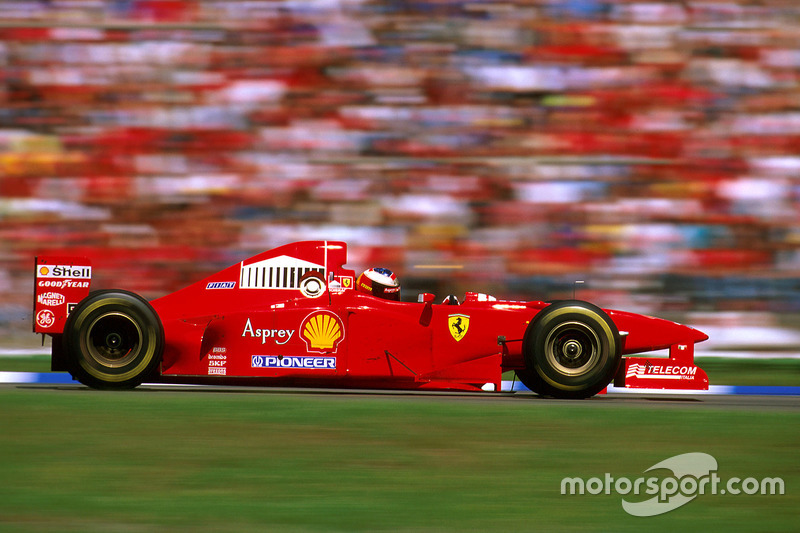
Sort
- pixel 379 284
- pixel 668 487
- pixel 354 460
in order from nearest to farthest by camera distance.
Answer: pixel 668 487
pixel 354 460
pixel 379 284

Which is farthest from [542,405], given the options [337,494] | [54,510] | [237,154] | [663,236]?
[237,154]

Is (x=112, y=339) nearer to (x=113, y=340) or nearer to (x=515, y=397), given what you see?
(x=113, y=340)

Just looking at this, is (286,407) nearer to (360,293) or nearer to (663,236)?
(360,293)

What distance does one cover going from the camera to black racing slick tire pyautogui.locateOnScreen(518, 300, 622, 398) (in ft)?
24.0

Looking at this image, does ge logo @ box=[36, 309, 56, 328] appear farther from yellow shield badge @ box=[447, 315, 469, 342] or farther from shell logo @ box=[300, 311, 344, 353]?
yellow shield badge @ box=[447, 315, 469, 342]

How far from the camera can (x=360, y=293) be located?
755 centimetres

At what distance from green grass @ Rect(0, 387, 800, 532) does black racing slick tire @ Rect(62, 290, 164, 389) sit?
147 mm

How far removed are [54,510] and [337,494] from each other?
1125mm

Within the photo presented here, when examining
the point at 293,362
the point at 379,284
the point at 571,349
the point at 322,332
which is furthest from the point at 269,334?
the point at 571,349

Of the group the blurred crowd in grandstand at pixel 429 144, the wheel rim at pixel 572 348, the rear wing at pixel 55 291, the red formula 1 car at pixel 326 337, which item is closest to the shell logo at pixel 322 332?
the red formula 1 car at pixel 326 337

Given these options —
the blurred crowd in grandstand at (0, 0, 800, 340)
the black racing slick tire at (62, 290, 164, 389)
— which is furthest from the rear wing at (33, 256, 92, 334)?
the blurred crowd in grandstand at (0, 0, 800, 340)

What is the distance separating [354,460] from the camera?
5.15 m

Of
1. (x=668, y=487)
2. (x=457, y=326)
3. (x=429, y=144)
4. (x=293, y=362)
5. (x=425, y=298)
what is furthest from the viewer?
(x=429, y=144)

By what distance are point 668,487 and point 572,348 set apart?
277 cm
